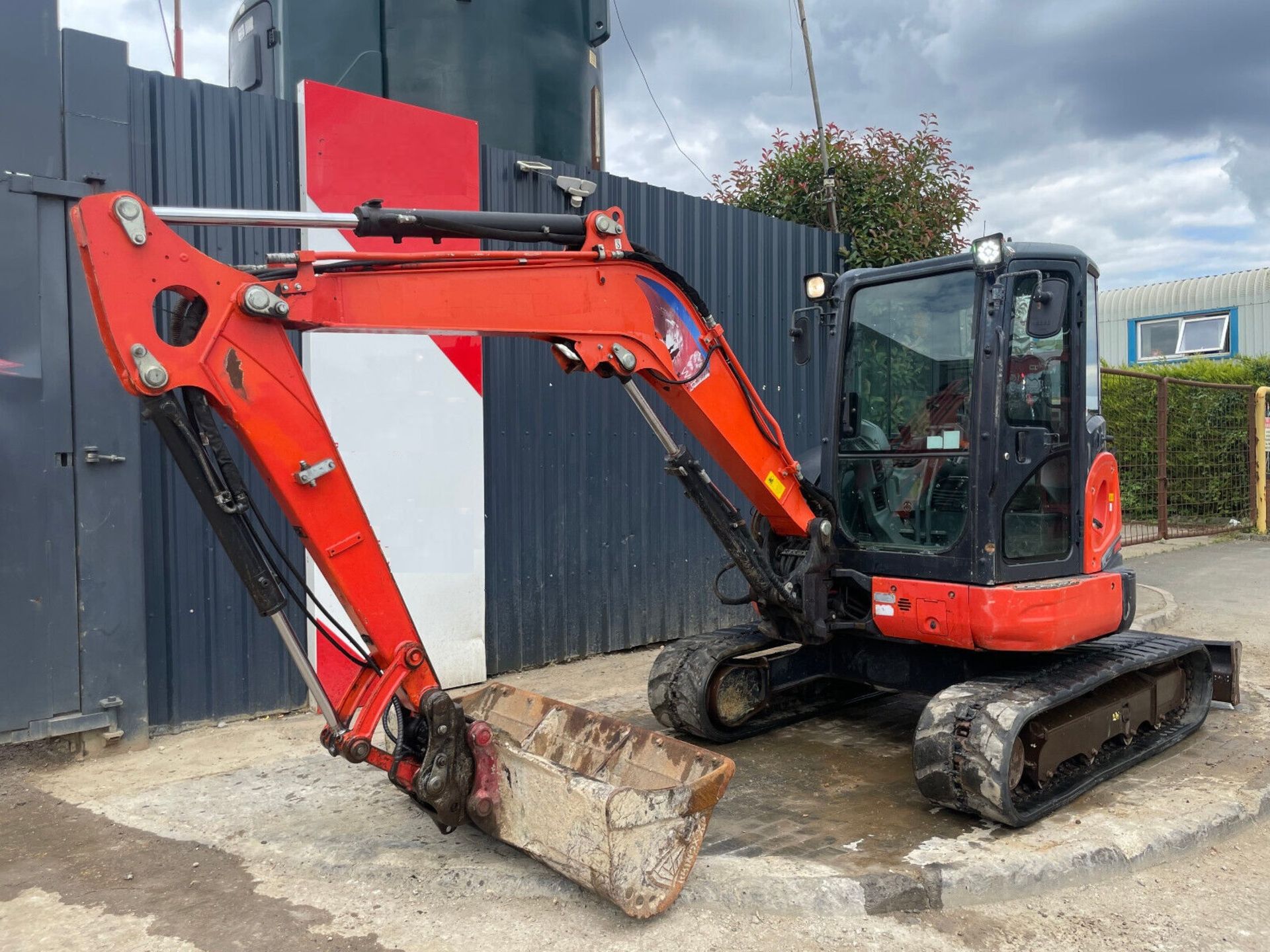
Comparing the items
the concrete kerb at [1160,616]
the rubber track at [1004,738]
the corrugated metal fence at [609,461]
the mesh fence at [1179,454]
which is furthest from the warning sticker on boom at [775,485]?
the mesh fence at [1179,454]

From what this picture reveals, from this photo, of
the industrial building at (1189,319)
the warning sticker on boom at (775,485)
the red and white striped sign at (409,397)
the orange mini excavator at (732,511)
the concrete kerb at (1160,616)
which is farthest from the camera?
the industrial building at (1189,319)

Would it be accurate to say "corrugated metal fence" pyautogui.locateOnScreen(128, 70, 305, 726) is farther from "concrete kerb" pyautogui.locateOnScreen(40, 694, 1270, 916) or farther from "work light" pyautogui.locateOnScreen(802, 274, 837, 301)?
"work light" pyautogui.locateOnScreen(802, 274, 837, 301)

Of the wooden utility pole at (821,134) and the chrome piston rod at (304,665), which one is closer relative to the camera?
the chrome piston rod at (304,665)

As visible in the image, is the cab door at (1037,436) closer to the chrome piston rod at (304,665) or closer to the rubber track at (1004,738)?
the rubber track at (1004,738)

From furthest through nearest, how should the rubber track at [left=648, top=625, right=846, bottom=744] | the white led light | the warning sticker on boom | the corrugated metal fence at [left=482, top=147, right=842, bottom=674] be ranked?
1. the corrugated metal fence at [left=482, top=147, right=842, bottom=674]
2. the rubber track at [left=648, top=625, right=846, bottom=744]
3. the warning sticker on boom
4. the white led light

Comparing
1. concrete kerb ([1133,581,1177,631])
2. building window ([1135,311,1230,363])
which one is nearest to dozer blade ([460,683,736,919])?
concrete kerb ([1133,581,1177,631])

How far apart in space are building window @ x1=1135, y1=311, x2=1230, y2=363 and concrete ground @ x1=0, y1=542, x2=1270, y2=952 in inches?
770

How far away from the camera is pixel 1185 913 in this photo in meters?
3.66

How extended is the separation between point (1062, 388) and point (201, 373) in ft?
12.4

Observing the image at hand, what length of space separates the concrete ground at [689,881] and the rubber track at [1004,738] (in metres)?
0.11

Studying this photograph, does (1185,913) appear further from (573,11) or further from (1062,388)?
(573,11)

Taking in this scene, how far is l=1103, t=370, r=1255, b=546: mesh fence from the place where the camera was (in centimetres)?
1373

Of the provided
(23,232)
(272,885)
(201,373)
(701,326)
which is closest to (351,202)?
(23,232)

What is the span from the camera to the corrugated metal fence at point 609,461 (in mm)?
6922
